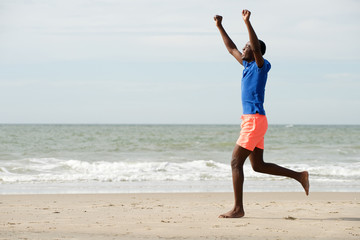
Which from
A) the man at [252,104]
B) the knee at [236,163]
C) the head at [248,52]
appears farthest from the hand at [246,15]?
the knee at [236,163]

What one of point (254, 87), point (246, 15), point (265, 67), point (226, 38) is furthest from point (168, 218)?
point (246, 15)

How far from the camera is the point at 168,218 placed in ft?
17.3

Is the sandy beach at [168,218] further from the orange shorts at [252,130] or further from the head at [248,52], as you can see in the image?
the head at [248,52]

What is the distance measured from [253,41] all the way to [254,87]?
17.4 inches

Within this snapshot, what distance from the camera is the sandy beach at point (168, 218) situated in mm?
4375

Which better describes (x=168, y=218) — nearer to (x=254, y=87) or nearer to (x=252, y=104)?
(x=252, y=104)

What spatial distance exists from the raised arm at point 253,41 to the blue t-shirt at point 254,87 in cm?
9

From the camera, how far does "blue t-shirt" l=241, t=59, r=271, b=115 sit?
16.1 ft

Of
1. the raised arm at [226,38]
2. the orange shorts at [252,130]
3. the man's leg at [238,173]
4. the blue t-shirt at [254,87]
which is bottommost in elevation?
the man's leg at [238,173]

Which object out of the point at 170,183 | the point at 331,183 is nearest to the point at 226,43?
the point at 170,183

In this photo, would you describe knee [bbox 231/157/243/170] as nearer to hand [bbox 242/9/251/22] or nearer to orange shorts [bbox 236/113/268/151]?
orange shorts [bbox 236/113/268/151]

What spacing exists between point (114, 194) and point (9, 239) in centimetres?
399

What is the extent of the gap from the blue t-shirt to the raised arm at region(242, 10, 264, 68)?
92mm

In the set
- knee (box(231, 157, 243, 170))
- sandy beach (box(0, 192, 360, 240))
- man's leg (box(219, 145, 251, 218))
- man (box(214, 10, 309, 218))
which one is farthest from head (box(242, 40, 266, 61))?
sandy beach (box(0, 192, 360, 240))
